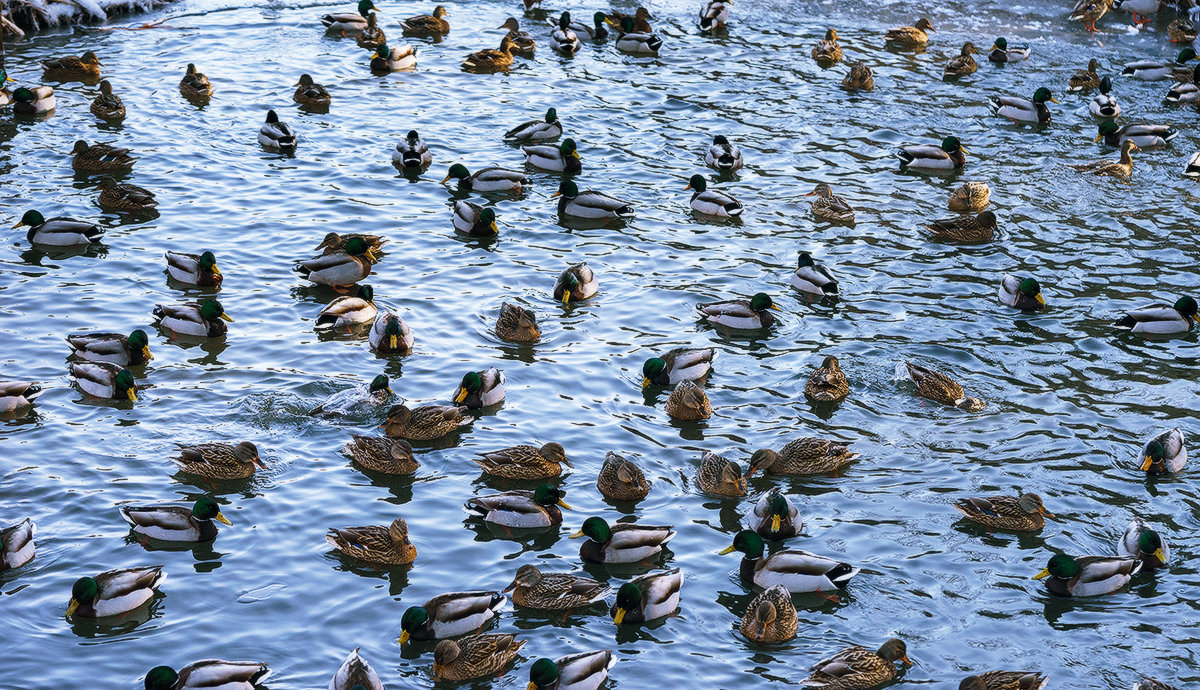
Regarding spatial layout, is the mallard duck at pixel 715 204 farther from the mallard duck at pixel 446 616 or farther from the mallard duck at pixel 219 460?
the mallard duck at pixel 446 616

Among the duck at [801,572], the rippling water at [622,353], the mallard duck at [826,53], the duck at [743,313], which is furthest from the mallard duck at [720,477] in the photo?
the mallard duck at [826,53]

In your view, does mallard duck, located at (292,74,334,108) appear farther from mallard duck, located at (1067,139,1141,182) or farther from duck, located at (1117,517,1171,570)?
duck, located at (1117,517,1171,570)

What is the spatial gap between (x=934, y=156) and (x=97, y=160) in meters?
13.1

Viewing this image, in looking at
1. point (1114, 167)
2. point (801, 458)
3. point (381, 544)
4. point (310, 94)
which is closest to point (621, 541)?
point (381, 544)

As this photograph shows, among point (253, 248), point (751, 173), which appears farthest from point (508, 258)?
point (751, 173)

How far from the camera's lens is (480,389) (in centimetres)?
1397

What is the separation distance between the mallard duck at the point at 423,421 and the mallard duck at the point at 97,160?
8774mm

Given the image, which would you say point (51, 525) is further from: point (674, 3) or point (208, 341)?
point (674, 3)

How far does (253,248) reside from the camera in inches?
701

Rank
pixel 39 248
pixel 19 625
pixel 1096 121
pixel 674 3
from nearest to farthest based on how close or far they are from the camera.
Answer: pixel 19 625 < pixel 39 248 < pixel 1096 121 < pixel 674 3

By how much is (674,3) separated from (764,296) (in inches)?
637

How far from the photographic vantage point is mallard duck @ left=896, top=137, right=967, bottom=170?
2080 cm

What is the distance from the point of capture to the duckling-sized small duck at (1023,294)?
16359 millimetres

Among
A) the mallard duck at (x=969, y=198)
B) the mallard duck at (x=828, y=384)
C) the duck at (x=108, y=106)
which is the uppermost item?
the duck at (x=108, y=106)
